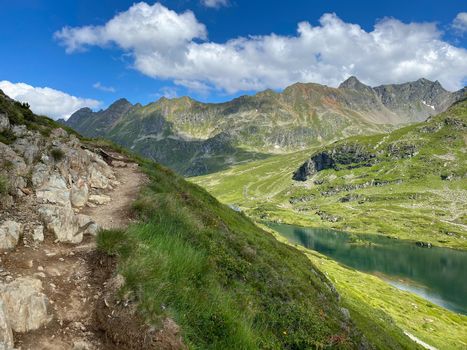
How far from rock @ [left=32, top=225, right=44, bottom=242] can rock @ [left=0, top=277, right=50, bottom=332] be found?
281cm

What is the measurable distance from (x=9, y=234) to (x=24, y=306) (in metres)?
3.34

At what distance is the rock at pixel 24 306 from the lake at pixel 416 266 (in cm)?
12632

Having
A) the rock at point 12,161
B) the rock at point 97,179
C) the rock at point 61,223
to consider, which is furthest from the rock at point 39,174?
the rock at point 97,179

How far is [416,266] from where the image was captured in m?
158

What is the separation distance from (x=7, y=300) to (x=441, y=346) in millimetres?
80869

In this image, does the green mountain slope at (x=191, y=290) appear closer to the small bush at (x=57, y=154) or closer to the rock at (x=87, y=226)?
the small bush at (x=57, y=154)

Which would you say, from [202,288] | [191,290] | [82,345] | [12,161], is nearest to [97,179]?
[12,161]

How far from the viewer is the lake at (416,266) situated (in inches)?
4743

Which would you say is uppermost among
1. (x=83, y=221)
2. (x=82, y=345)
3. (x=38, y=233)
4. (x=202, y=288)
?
(x=83, y=221)

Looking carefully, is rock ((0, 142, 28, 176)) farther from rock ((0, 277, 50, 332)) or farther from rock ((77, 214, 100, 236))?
rock ((0, 277, 50, 332))

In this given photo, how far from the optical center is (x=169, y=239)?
45.8 ft

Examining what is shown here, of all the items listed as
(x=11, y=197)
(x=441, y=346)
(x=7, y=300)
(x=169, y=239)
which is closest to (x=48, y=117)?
(x=11, y=197)

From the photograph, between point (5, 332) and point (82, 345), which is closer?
point (5, 332)

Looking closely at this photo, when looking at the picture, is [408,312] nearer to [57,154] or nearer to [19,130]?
[57,154]
